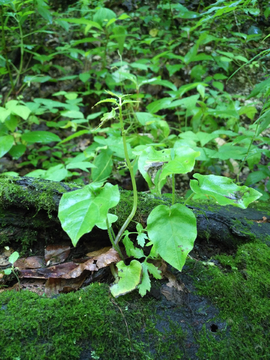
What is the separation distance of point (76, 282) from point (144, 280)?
33 centimetres

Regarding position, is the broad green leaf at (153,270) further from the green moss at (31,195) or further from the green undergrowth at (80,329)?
the green moss at (31,195)

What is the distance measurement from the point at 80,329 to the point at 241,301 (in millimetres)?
651

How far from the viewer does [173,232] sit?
2.73ft

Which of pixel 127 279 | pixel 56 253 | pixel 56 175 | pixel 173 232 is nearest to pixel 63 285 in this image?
pixel 56 253

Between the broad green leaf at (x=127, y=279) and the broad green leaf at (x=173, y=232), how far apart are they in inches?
7.3

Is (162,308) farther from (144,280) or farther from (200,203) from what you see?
(200,203)

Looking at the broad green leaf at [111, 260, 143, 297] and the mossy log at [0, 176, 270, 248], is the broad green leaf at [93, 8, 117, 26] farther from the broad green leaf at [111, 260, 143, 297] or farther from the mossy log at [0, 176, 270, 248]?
the broad green leaf at [111, 260, 143, 297]

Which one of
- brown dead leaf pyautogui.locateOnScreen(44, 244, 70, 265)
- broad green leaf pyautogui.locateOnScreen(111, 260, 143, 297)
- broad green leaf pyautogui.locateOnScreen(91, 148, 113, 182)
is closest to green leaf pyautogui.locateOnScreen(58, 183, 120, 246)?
broad green leaf pyautogui.locateOnScreen(111, 260, 143, 297)

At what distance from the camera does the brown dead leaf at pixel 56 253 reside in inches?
46.8

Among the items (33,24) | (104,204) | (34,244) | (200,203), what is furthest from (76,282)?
(33,24)

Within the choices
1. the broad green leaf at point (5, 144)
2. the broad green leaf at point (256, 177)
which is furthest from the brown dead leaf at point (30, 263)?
the broad green leaf at point (256, 177)

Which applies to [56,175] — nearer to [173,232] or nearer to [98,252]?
[98,252]

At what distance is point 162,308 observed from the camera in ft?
3.11

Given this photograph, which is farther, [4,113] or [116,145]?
[4,113]
